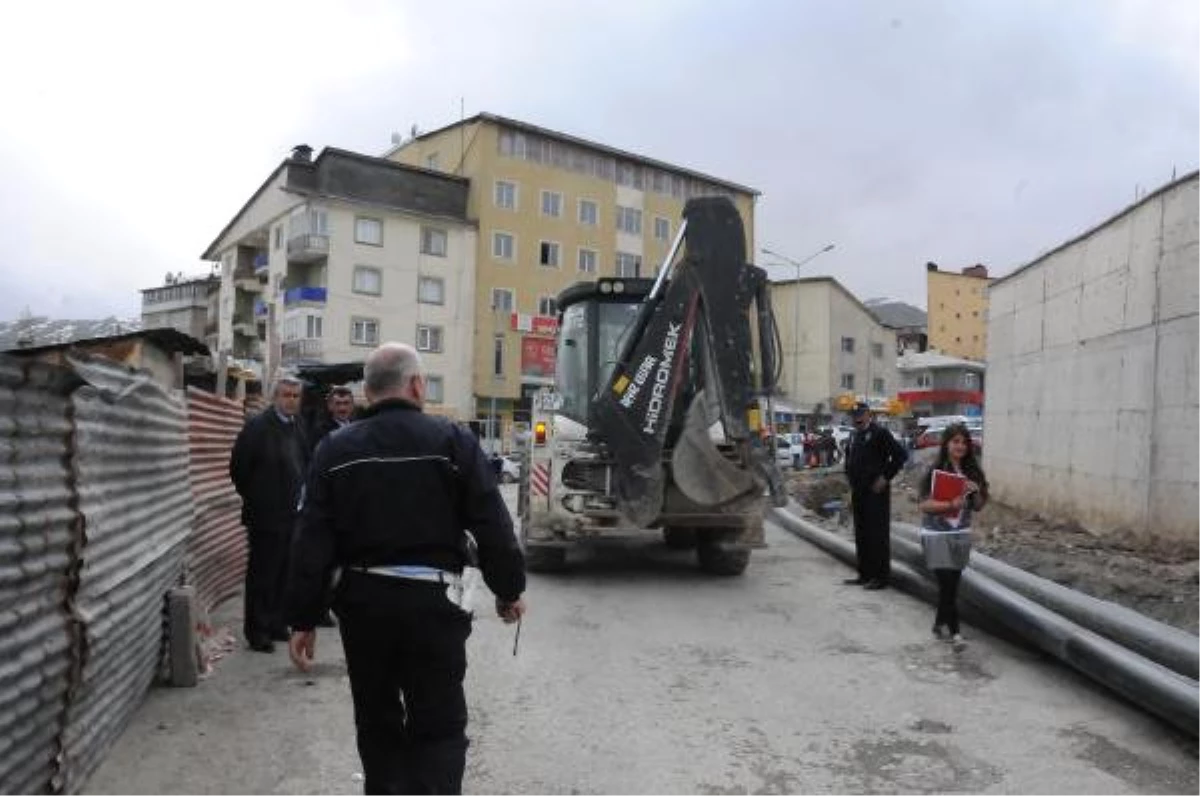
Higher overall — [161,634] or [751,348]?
[751,348]

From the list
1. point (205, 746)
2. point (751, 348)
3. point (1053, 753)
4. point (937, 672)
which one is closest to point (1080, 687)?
point (937, 672)

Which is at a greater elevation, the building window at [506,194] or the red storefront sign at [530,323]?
the building window at [506,194]

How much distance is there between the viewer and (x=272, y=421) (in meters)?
7.11

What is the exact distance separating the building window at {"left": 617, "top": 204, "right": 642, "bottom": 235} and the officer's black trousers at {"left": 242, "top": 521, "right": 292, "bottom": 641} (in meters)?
54.2

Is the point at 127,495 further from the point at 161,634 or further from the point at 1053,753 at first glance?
the point at 1053,753

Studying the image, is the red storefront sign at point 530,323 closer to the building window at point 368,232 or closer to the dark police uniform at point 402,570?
the building window at point 368,232

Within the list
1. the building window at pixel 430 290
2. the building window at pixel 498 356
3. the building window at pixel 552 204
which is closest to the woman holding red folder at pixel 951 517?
the building window at pixel 430 290

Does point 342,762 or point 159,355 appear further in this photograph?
point 159,355

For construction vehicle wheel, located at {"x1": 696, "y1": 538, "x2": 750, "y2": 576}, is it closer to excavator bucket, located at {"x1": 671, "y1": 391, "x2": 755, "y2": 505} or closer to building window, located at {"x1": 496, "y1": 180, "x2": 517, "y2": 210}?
excavator bucket, located at {"x1": 671, "y1": 391, "x2": 755, "y2": 505}

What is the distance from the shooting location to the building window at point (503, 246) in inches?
2179

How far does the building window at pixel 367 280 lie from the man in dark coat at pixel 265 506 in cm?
4560

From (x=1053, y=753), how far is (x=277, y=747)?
385 centimetres

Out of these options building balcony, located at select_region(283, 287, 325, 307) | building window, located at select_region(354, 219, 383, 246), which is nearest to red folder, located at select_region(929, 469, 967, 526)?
building balcony, located at select_region(283, 287, 325, 307)

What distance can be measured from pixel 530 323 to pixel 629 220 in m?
9.62
